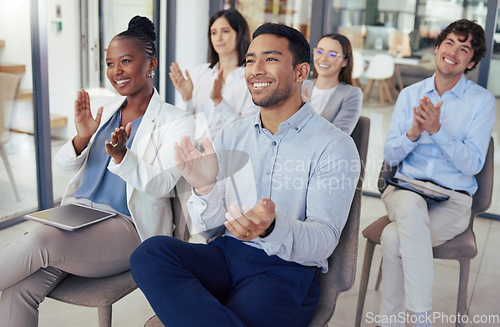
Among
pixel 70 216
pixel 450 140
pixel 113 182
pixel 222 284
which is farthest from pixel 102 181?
pixel 450 140

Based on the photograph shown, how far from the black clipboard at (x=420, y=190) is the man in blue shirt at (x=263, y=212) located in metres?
0.77

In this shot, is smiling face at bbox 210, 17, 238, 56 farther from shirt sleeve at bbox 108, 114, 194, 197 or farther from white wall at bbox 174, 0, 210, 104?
white wall at bbox 174, 0, 210, 104

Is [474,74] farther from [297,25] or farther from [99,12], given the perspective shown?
[99,12]

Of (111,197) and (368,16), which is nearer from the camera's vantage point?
(111,197)

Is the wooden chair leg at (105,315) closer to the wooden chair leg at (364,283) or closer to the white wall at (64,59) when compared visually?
the wooden chair leg at (364,283)

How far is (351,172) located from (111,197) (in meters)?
0.87

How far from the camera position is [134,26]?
1.94 meters

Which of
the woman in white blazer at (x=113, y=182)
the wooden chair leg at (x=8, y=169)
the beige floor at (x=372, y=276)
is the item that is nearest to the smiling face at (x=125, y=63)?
the woman in white blazer at (x=113, y=182)

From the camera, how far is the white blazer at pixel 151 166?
1779 millimetres

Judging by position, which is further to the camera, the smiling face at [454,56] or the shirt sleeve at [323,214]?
the smiling face at [454,56]

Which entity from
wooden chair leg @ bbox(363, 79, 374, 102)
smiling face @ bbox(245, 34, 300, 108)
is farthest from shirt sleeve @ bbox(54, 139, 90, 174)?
wooden chair leg @ bbox(363, 79, 374, 102)

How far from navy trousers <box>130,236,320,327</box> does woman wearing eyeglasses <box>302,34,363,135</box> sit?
144 centimetres

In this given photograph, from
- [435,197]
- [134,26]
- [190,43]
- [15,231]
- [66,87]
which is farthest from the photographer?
[190,43]

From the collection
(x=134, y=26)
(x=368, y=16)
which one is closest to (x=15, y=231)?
(x=134, y=26)
